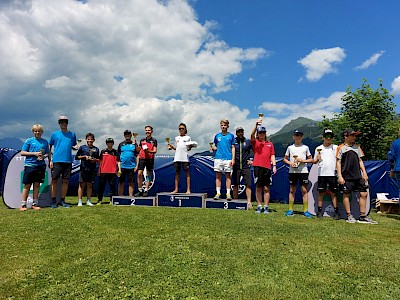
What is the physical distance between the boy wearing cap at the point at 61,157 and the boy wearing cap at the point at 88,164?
0.55 m

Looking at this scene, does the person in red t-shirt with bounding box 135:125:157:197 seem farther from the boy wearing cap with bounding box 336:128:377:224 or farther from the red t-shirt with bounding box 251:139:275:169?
the boy wearing cap with bounding box 336:128:377:224

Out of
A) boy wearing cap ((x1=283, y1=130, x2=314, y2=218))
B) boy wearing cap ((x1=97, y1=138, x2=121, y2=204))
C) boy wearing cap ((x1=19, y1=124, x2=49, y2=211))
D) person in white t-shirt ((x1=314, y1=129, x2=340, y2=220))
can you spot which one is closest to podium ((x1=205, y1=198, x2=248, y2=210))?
boy wearing cap ((x1=283, y1=130, x2=314, y2=218))

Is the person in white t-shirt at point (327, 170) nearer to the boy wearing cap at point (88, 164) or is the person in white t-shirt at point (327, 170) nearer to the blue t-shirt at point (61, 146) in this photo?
the boy wearing cap at point (88, 164)

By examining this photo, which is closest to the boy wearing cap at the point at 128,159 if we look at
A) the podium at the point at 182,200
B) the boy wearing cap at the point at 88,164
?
the boy wearing cap at the point at 88,164

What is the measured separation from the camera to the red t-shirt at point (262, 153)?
21.7 feet

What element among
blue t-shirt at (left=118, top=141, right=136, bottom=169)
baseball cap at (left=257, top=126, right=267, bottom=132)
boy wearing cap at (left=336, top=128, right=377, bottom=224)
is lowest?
boy wearing cap at (left=336, top=128, right=377, bottom=224)

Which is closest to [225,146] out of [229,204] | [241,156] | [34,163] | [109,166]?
[241,156]

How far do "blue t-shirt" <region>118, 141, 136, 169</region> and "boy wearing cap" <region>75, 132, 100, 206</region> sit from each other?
740mm

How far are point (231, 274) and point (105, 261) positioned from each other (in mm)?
1529

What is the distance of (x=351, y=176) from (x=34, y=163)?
7711 millimetres

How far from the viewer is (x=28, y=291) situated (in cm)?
259

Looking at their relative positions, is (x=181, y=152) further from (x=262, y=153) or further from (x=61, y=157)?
(x=61, y=157)

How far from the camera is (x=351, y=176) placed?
6.17m

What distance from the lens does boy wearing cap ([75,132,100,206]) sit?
7871 millimetres
